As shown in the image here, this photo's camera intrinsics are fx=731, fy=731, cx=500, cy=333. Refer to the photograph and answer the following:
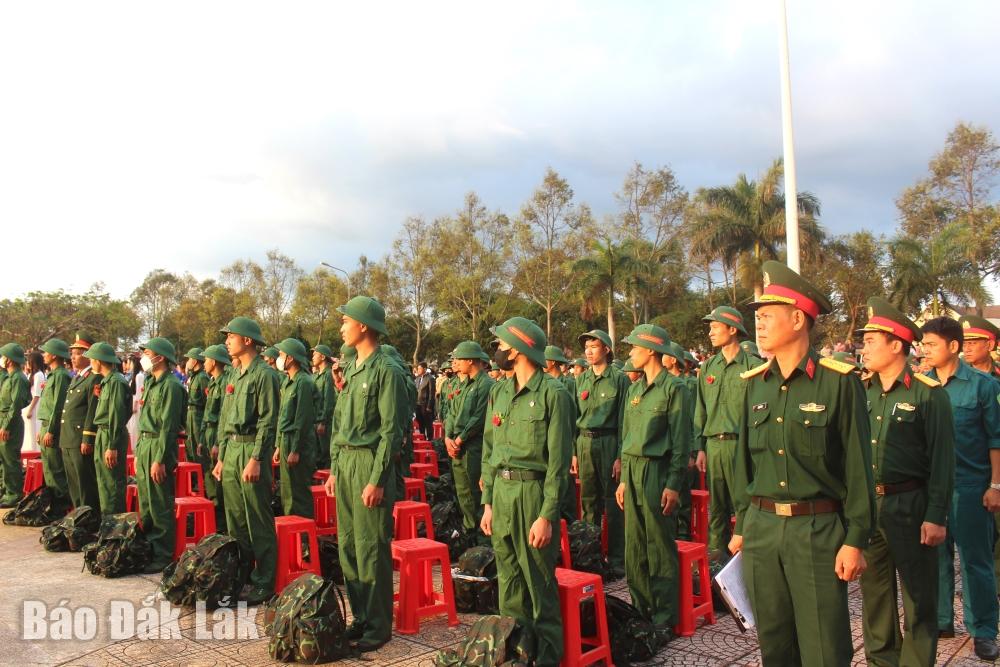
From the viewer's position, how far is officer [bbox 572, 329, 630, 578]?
733 centimetres

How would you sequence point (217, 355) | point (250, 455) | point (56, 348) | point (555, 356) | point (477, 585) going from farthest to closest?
point (56, 348) < point (555, 356) < point (217, 355) < point (250, 455) < point (477, 585)

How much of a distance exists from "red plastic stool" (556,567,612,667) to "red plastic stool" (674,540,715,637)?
891mm

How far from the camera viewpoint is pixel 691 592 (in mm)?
5191

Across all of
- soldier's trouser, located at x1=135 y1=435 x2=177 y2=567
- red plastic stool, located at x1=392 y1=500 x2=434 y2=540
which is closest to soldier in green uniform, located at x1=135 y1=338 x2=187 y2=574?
soldier's trouser, located at x1=135 y1=435 x2=177 y2=567

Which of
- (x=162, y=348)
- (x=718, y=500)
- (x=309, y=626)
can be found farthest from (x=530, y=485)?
(x=162, y=348)

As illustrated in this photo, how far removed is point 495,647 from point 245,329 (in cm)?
391

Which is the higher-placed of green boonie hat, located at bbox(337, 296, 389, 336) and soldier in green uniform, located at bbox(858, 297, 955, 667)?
green boonie hat, located at bbox(337, 296, 389, 336)

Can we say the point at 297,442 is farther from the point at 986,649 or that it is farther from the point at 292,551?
the point at 986,649

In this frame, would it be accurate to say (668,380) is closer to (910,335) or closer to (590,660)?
(910,335)

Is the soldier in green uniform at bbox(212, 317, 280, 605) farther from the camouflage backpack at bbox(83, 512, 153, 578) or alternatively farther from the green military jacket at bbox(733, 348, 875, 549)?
the green military jacket at bbox(733, 348, 875, 549)

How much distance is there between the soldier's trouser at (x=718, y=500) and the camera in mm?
6684

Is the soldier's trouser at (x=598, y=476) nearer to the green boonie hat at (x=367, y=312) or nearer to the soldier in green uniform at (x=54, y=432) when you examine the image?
the green boonie hat at (x=367, y=312)

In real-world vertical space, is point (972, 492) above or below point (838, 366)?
below

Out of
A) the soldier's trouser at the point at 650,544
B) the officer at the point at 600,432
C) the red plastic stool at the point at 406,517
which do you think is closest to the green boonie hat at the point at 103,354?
the red plastic stool at the point at 406,517
